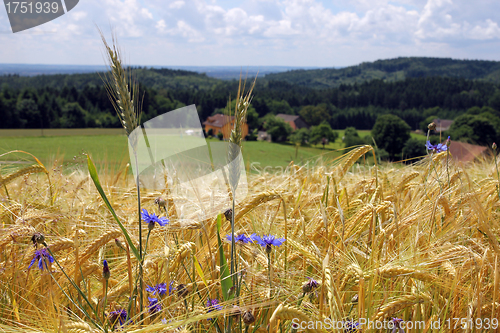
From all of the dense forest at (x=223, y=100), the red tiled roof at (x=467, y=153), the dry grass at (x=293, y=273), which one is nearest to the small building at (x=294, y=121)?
the dense forest at (x=223, y=100)

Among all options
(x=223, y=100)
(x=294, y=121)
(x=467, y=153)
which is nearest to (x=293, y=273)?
(x=467, y=153)

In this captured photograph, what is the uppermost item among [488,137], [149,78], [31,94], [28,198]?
[149,78]

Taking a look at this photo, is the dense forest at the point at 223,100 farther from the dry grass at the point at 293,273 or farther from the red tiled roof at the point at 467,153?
the dry grass at the point at 293,273

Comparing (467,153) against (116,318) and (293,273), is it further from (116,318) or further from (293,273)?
(116,318)

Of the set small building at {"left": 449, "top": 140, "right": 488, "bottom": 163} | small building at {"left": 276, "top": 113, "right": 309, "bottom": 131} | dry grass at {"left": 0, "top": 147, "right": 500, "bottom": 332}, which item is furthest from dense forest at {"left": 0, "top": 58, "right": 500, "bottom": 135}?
dry grass at {"left": 0, "top": 147, "right": 500, "bottom": 332}

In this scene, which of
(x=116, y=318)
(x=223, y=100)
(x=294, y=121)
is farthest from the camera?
(x=294, y=121)

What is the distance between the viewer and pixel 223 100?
115 metres

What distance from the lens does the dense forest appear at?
77375 millimetres

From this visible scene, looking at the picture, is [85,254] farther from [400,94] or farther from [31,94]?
[400,94]

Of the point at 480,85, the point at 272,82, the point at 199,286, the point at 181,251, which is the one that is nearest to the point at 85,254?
the point at 181,251

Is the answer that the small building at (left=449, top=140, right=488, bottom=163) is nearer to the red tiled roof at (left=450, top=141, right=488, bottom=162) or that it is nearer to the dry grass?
the red tiled roof at (left=450, top=141, right=488, bottom=162)

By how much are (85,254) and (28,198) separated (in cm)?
174

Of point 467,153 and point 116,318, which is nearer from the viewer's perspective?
point 116,318

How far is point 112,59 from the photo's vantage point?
127cm
